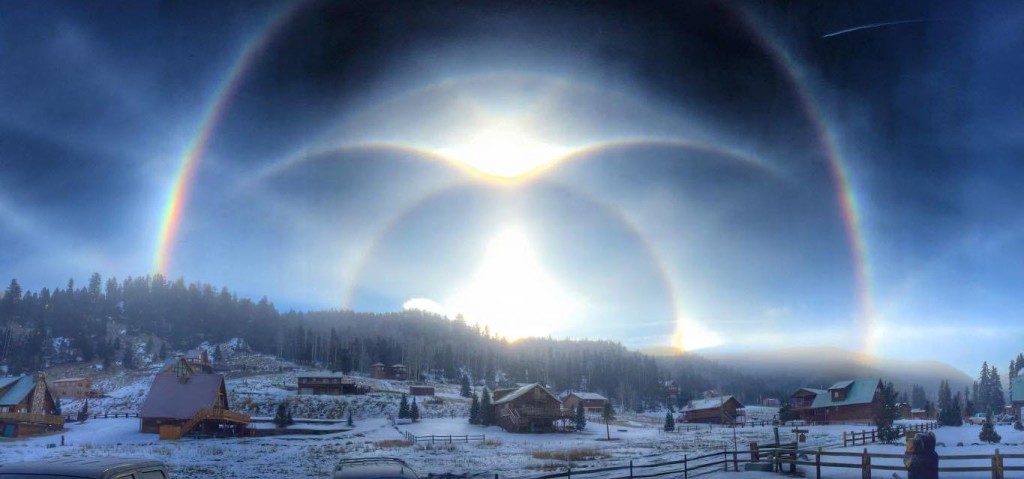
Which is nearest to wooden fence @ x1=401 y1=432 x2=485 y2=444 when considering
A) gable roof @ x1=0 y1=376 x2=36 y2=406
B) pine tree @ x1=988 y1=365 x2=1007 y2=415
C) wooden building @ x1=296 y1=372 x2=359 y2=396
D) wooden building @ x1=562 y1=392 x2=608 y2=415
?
gable roof @ x1=0 y1=376 x2=36 y2=406

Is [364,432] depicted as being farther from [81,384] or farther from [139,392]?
[81,384]

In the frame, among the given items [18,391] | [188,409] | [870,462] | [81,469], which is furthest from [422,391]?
[81,469]

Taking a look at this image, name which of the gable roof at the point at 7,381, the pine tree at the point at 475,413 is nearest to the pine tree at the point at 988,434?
the pine tree at the point at 475,413

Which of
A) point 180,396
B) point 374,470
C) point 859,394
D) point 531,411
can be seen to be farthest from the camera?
point 859,394

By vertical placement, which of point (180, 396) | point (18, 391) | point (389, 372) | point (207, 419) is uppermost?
point (18, 391)

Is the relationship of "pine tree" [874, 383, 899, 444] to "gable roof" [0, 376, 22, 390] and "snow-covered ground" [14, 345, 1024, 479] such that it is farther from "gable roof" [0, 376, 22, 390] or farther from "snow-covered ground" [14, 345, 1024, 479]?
"gable roof" [0, 376, 22, 390]

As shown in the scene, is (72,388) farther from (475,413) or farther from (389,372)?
(475,413)

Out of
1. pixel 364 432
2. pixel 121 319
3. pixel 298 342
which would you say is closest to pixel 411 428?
pixel 364 432

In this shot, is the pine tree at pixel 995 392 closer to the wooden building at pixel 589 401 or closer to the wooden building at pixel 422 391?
the wooden building at pixel 589 401
